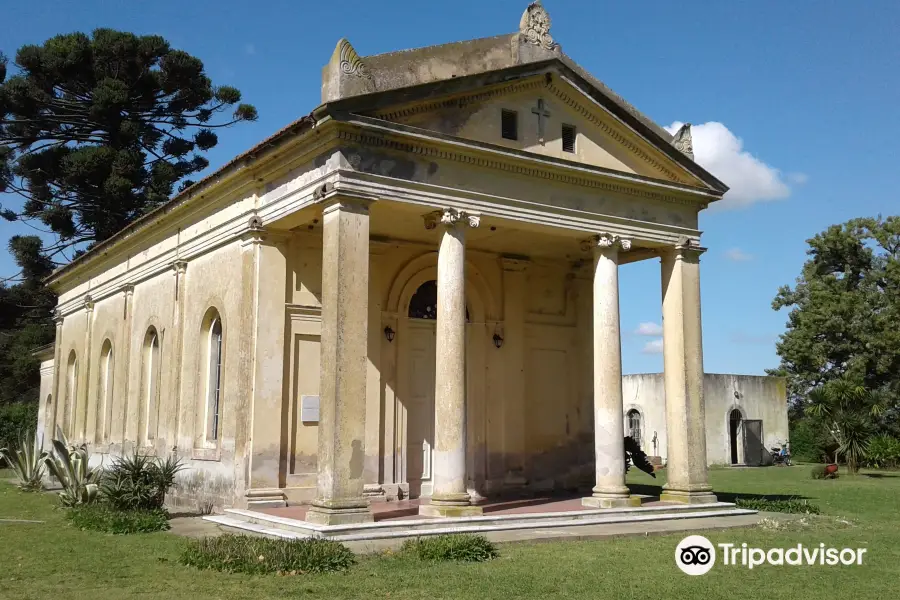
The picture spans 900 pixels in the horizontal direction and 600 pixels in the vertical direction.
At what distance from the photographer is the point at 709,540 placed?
12781 millimetres

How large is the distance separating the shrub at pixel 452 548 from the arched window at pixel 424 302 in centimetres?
687

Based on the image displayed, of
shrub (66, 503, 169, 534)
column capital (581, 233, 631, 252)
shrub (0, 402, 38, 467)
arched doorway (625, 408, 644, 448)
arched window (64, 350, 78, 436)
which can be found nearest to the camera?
shrub (66, 503, 169, 534)

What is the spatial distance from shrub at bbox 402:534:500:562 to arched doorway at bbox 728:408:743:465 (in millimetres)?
31679

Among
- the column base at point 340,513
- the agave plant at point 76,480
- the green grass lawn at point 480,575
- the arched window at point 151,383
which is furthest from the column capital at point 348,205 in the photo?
the arched window at point 151,383

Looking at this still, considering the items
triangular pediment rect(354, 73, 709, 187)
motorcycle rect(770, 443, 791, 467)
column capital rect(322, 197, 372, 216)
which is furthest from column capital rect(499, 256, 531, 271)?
motorcycle rect(770, 443, 791, 467)

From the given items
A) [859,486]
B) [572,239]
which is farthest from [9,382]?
[859,486]

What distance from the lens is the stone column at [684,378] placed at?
15.9 meters

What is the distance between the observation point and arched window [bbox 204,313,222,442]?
55.2 feet

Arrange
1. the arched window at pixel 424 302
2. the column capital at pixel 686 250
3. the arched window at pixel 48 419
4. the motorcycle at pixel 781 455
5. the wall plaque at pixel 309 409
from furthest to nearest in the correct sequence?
the motorcycle at pixel 781 455 → the arched window at pixel 48 419 → the arched window at pixel 424 302 → the column capital at pixel 686 250 → the wall plaque at pixel 309 409

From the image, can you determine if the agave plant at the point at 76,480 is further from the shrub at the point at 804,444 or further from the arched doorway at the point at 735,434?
the shrub at the point at 804,444

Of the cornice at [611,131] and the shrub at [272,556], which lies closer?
the shrub at [272,556]

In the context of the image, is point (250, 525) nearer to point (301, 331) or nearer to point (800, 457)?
point (301, 331)

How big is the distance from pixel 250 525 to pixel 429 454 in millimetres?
4790

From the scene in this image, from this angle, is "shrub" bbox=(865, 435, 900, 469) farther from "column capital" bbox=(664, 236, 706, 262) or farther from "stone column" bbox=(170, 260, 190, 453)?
"stone column" bbox=(170, 260, 190, 453)
